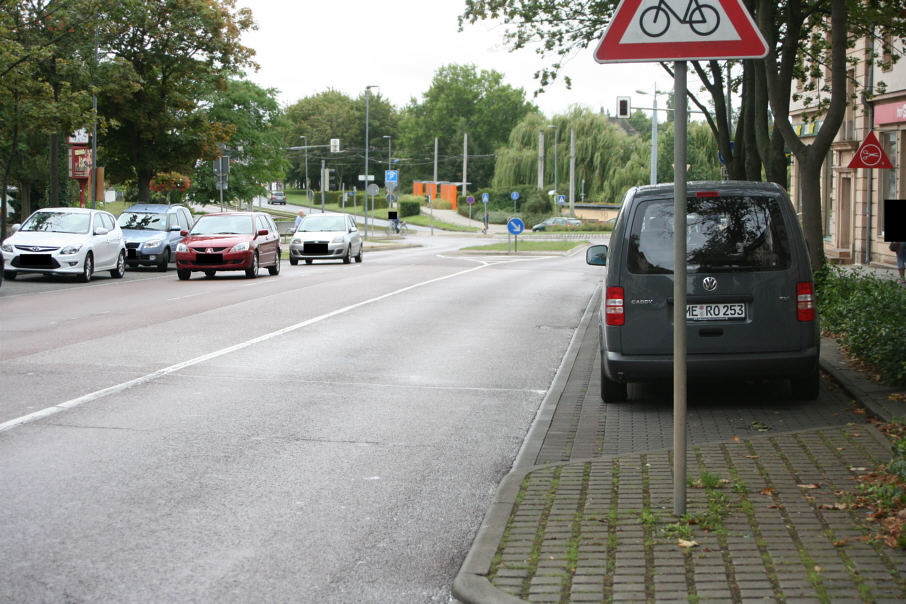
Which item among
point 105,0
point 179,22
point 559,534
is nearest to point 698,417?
point 559,534

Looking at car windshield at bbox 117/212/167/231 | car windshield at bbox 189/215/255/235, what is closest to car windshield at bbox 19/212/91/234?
car windshield at bbox 189/215/255/235

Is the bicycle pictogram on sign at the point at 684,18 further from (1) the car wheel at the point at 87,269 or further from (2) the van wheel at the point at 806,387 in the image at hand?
(1) the car wheel at the point at 87,269

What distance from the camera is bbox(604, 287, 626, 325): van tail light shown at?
8836 millimetres

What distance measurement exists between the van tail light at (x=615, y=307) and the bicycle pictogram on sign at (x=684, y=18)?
361 centimetres

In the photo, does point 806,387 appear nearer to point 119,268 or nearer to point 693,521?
point 693,521

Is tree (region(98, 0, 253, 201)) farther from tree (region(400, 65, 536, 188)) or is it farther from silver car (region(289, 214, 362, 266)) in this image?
tree (region(400, 65, 536, 188))

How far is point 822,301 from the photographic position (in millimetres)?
14188

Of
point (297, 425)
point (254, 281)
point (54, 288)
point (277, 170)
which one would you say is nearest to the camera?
point (297, 425)

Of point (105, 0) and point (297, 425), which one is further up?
point (105, 0)

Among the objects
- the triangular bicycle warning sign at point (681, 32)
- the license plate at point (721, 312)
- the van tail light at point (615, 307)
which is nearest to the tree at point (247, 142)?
the van tail light at point (615, 307)

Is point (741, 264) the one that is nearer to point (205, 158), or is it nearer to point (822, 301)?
point (822, 301)

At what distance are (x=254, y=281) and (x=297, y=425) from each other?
18.1m

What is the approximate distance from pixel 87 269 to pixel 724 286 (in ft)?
65.9

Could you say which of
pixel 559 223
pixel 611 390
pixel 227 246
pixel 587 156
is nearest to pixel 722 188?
pixel 611 390
